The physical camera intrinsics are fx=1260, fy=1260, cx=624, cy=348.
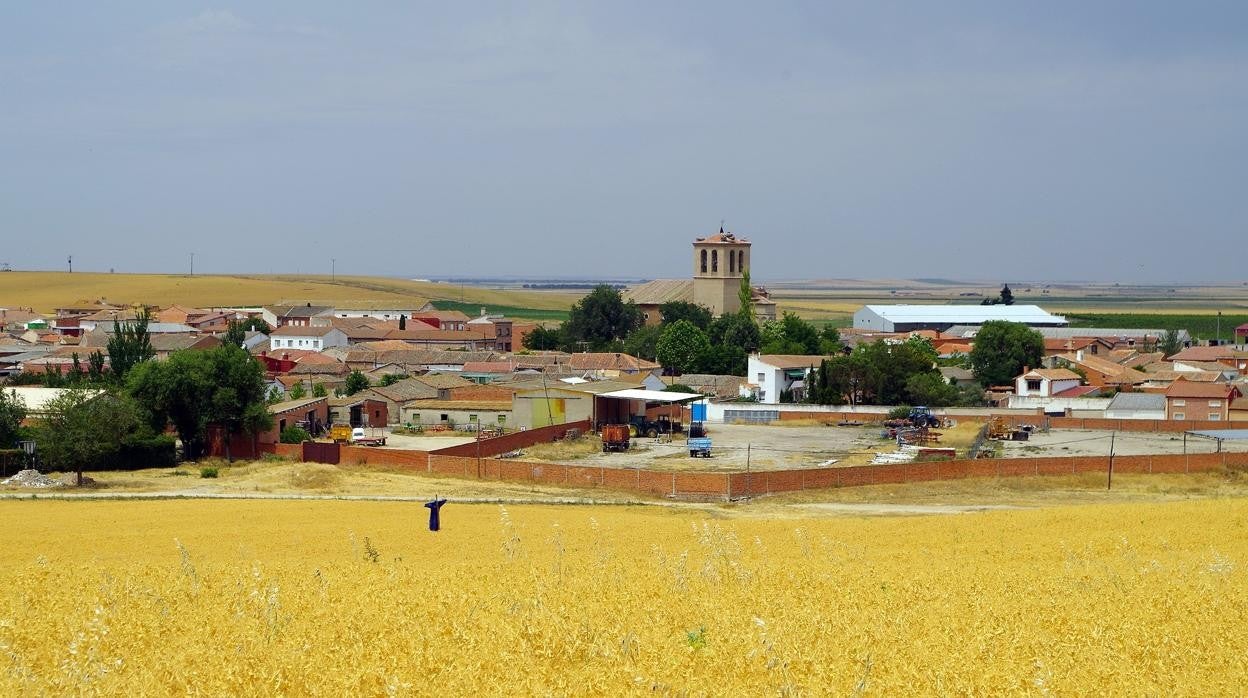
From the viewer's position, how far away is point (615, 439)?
43031 mm

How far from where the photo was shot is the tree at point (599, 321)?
90.9 meters

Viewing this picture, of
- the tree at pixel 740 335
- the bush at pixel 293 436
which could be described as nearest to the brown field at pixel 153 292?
the tree at pixel 740 335

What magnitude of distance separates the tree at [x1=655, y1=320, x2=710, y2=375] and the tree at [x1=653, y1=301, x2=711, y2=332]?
43.7 feet

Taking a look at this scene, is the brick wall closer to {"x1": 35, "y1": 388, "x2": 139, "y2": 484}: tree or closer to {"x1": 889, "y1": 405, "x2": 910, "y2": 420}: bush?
{"x1": 35, "y1": 388, "x2": 139, "y2": 484}: tree

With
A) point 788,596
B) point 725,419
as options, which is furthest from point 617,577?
point 725,419

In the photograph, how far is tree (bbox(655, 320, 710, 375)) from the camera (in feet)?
234

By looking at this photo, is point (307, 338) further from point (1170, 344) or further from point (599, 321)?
point (1170, 344)

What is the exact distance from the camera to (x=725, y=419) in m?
54.4

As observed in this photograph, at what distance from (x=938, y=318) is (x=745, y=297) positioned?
2877 cm

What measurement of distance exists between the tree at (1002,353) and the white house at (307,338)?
41.1 m

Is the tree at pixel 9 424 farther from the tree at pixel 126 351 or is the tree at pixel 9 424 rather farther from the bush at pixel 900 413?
the bush at pixel 900 413

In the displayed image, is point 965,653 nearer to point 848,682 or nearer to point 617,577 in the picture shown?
point 848,682

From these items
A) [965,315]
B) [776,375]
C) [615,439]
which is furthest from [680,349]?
[965,315]

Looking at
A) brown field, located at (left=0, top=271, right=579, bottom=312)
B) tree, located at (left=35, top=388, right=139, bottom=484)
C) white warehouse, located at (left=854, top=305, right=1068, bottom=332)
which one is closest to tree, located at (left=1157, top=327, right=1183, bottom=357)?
white warehouse, located at (left=854, top=305, right=1068, bottom=332)
